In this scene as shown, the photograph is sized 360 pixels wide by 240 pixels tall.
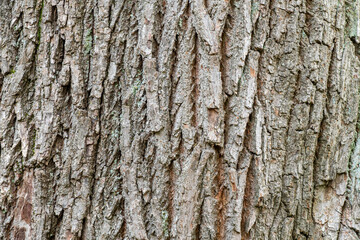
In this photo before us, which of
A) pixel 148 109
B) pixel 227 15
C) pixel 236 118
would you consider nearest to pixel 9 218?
pixel 148 109

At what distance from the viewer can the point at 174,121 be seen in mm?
1481

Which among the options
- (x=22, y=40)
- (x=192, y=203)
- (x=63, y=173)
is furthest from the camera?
(x=22, y=40)

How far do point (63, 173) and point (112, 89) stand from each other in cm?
43

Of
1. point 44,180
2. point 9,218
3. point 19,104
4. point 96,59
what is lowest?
point 9,218

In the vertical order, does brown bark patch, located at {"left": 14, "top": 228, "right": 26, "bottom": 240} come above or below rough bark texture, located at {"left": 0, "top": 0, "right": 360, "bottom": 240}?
below

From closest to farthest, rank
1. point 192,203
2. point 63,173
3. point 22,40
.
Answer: point 192,203, point 63,173, point 22,40

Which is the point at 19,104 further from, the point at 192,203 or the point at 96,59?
the point at 192,203

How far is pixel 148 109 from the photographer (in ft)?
4.91

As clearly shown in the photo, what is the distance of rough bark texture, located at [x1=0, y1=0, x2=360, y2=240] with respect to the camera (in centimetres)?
147

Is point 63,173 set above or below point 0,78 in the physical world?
below

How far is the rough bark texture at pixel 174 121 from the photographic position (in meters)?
1.47

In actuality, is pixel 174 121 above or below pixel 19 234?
above

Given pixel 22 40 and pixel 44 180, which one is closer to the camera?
pixel 44 180

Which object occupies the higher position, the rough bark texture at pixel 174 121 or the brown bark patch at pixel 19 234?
the rough bark texture at pixel 174 121
